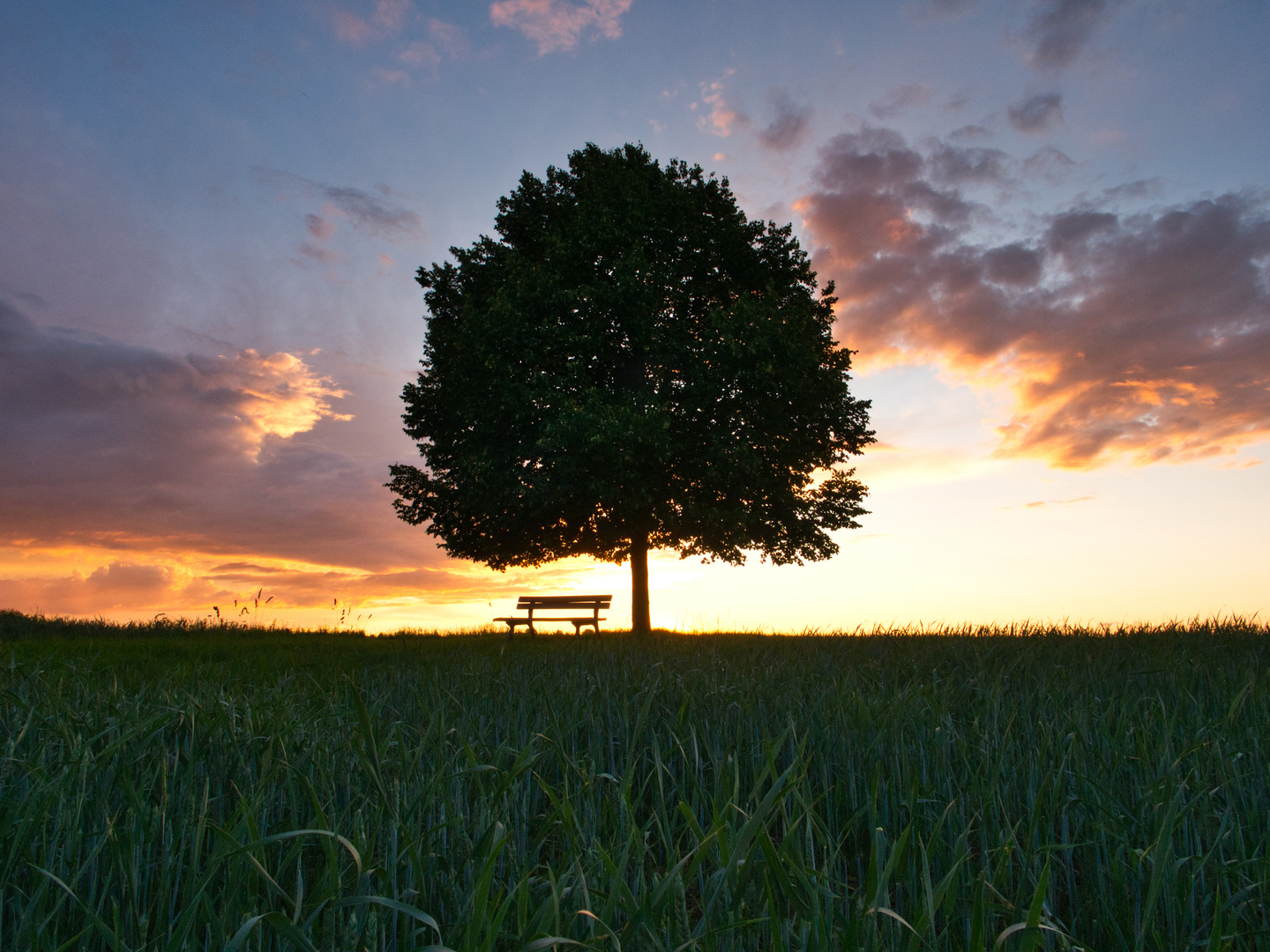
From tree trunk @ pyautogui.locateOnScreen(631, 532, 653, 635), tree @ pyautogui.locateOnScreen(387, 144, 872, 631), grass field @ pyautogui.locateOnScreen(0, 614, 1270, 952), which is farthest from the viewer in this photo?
tree trunk @ pyautogui.locateOnScreen(631, 532, 653, 635)

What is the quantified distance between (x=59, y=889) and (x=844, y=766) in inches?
114

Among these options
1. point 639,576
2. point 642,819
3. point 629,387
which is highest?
point 629,387

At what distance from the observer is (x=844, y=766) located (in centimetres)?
330

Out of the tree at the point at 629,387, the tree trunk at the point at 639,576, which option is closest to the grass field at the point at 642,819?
the tree at the point at 629,387

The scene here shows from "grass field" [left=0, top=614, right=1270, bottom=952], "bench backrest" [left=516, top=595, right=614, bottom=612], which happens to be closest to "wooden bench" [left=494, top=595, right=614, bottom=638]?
"bench backrest" [left=516, top=595, right=614, bottom=612]

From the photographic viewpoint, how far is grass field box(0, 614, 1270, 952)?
1773 mm

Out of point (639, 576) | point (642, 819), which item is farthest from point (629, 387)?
point (642, 819)

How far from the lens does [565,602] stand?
1884 cm

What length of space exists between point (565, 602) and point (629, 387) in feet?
19.0

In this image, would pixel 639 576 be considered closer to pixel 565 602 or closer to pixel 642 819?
pixel 565 602

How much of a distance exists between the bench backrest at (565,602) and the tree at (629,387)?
92 cm

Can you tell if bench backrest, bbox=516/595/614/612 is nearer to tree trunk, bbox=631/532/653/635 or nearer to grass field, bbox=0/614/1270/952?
tree trunk, bbox=631/532/653/635

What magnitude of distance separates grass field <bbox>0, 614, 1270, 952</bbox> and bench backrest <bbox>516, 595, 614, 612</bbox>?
12.9 meters

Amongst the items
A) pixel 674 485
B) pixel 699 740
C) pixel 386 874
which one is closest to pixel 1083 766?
pixel 699 740
